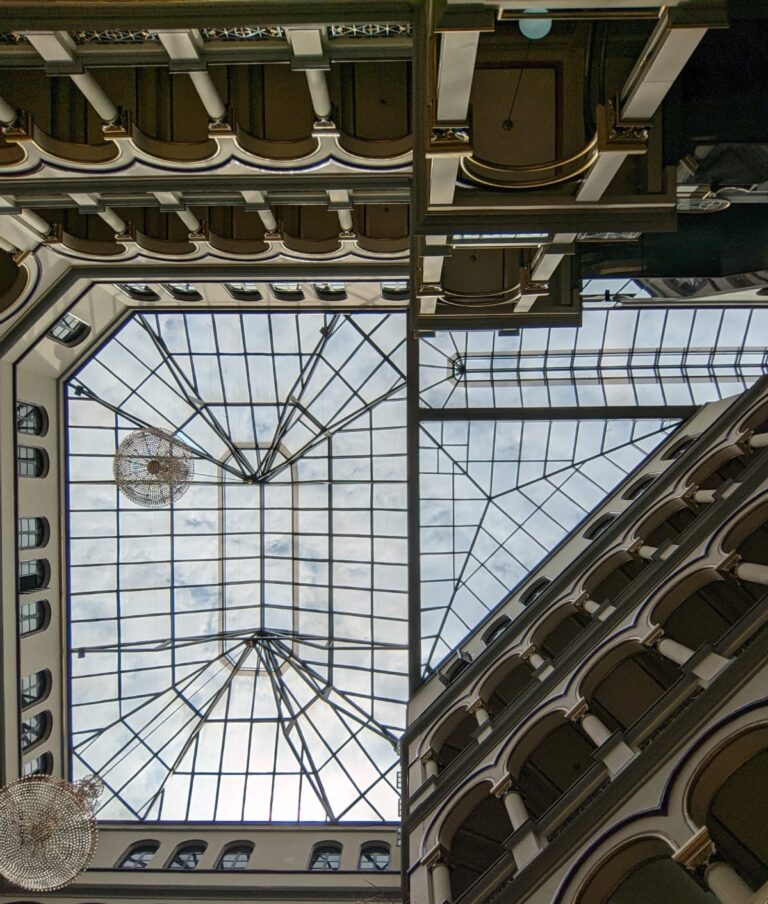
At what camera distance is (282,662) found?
86.3 ft

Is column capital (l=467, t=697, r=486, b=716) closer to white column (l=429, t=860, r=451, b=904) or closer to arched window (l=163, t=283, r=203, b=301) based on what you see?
white column (l=429, t=860, r=451, b=904)

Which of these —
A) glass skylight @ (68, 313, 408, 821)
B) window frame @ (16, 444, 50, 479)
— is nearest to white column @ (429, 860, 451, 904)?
glass skylight @ (68, 313, 408, 821)

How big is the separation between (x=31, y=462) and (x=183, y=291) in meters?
7.90

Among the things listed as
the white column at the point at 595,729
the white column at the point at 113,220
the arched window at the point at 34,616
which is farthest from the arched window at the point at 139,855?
the white column at the point at 113,220

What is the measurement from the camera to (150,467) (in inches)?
750

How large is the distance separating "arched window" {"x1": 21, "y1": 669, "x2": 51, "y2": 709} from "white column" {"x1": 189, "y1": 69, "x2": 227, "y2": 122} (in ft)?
63.5

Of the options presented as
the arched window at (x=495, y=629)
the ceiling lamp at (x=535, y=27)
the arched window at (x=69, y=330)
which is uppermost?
the ceiling lamp at (x=535, y=27)

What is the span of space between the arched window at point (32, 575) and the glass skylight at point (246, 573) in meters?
1.48

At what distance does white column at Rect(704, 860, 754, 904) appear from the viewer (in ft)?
26.7

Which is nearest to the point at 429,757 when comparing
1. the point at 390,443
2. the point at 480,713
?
the point at 480,713

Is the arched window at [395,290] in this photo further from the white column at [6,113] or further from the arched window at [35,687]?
the arched window at [35,687]

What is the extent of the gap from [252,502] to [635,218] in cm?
1943

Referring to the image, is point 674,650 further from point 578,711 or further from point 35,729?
point 35,729

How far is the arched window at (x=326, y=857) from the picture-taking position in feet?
77.7
